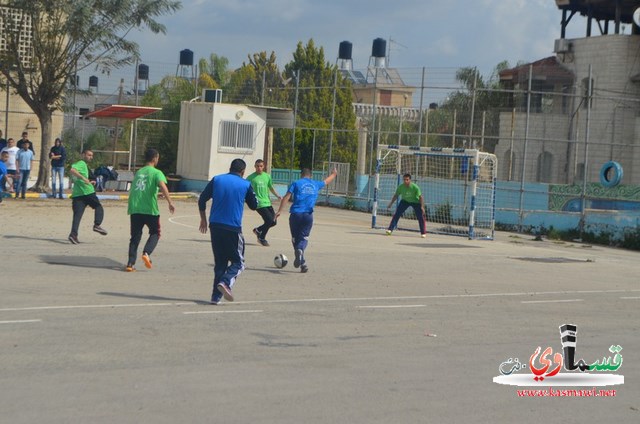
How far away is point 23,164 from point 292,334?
62.8ft

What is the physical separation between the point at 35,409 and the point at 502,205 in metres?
25.2

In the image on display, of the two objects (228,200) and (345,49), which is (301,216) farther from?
(345,49)

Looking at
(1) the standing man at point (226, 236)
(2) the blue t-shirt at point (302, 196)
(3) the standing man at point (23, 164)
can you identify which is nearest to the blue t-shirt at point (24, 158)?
(3) the standing man at point (23, 164)

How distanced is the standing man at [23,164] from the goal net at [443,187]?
31.5 ft

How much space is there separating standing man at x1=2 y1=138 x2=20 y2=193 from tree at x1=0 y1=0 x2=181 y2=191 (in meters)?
1.69

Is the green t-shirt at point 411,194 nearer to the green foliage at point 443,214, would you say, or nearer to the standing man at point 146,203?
the green foliage at point 443,214

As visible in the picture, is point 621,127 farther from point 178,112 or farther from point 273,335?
point 273,335

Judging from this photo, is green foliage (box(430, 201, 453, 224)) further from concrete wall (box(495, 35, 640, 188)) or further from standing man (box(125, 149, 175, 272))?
standing man (box(125, 149, 175, 272))

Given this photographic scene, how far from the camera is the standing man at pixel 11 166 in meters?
27.2

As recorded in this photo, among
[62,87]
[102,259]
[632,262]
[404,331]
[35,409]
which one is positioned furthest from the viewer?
[62,87]

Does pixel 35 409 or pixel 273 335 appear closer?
pixel 35 409

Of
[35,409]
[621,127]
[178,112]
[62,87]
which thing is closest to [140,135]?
[178,112]

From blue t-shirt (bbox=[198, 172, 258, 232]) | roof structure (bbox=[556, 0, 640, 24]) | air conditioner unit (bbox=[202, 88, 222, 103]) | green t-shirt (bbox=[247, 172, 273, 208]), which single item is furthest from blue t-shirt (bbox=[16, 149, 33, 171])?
roof structure (bbox=[556, 0, 640, 24])

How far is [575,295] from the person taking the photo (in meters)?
15.0
